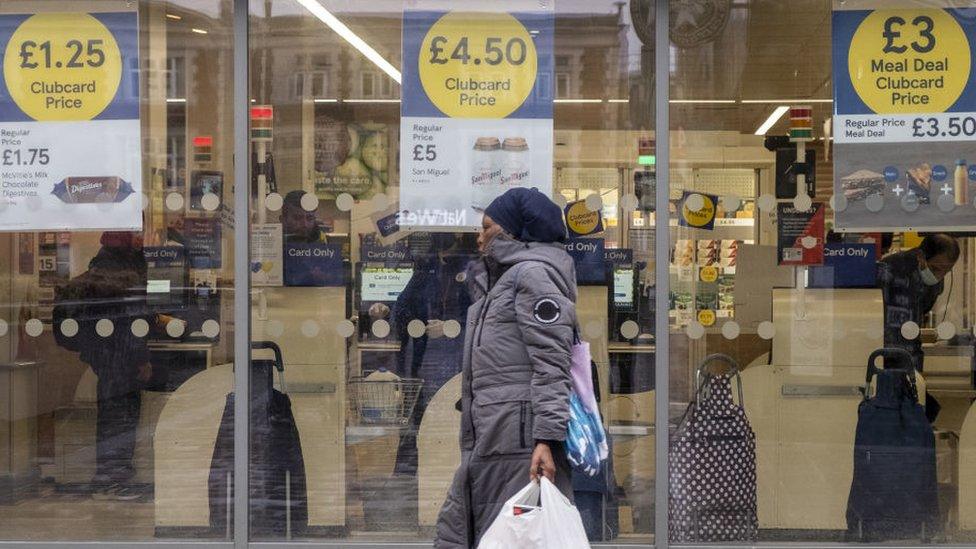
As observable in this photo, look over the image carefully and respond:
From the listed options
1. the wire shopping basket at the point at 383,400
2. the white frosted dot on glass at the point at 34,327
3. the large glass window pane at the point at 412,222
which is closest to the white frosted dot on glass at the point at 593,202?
the large glass window pane at the point at 412,222

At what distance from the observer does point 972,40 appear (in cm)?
570

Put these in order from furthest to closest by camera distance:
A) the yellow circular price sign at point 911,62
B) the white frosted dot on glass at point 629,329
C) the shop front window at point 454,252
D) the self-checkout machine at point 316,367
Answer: the self-checkout machine at point 316,367 → the white frosted dot on glass at point 629,329 → the shop front window at point 454,252 → the yellow circular price sign at point 911,62

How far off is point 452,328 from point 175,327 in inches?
52.3

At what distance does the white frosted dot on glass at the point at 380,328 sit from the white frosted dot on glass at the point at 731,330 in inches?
63.1

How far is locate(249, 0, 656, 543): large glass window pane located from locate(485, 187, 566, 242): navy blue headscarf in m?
1.53

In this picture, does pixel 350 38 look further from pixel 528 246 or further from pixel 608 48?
pixel 528 246

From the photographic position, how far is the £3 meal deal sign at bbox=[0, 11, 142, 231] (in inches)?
229

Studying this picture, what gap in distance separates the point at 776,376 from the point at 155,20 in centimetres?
340

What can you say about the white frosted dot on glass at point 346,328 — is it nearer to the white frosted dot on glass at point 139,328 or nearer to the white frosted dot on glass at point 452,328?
the white frosted dot on glass at point 452,328

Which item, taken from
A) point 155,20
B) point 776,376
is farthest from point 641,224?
point 155,20

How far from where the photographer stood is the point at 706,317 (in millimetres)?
5891

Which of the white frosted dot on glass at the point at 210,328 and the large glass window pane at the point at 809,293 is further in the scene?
the white frosted dot on glass at the point at 210,328

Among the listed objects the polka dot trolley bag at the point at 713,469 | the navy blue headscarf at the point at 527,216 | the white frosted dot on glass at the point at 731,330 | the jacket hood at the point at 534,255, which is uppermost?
the navy blue headscarf at the point at 527,216

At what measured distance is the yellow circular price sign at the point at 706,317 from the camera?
232 inches
